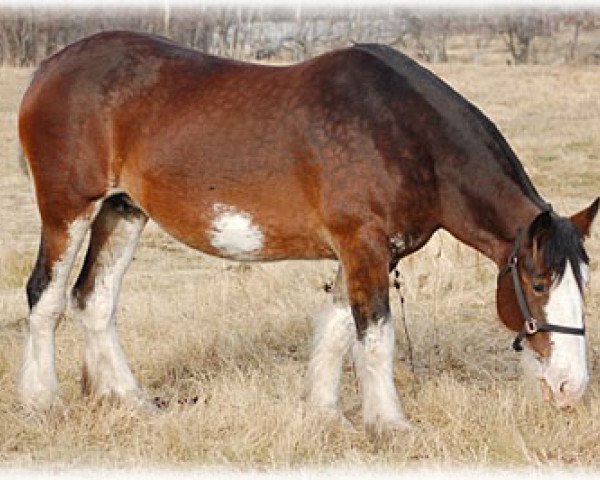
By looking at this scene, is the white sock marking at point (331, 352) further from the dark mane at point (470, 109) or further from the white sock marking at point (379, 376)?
the dark mane at point (470, 109)

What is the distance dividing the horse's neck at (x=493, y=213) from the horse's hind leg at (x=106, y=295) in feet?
6.13

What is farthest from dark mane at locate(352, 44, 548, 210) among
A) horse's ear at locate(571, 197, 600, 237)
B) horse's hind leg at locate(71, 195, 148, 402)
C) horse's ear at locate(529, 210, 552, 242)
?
horse's hind leg at locate(71, 195, 148, 402)

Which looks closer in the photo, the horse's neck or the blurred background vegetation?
the horse's neck

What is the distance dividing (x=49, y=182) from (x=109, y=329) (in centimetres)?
84

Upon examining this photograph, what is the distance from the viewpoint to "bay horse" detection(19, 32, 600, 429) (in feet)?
17.9

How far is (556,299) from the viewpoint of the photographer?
5199 millimetres

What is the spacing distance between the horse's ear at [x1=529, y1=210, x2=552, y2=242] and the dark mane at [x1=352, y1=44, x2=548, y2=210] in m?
0.29

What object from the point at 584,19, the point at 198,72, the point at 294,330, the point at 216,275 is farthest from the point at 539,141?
the point at 584,19

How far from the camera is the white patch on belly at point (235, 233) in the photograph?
5.79m

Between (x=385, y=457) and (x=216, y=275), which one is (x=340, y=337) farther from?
(x=216, y=275)

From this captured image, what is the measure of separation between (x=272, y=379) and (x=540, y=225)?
6.53ft

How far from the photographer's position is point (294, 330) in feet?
24.8

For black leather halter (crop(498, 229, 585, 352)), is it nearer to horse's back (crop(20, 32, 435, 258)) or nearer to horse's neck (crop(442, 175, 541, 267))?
horse's neck (crop(442, 175, 541, 267))

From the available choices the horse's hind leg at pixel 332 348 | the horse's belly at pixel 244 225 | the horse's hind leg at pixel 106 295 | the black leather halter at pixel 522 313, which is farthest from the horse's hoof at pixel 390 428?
the horse's hind leg at pixel 106 295
